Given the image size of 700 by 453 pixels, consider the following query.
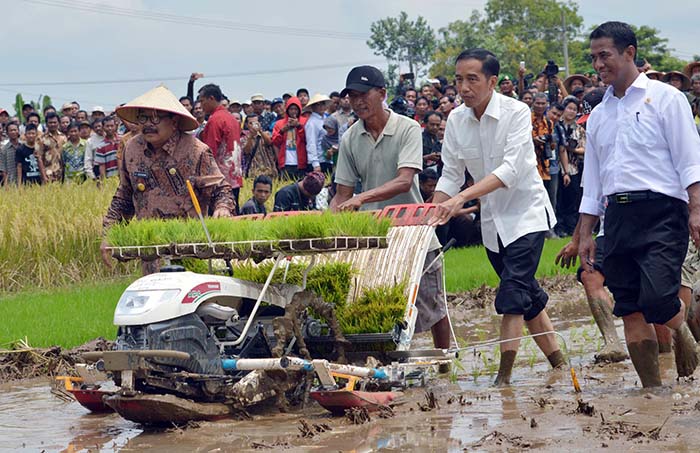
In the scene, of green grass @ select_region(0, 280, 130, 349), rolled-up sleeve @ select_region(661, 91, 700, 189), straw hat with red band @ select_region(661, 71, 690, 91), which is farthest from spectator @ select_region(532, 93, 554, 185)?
rolled-up sleeve @ select_region(661, 91, 700, 189)

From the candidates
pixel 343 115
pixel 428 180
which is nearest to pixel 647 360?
pixel 428 180

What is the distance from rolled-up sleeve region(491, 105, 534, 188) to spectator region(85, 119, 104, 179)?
39.2 ft

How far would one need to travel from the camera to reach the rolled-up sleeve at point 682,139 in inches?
265

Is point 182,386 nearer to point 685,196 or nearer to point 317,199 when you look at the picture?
point 685,196

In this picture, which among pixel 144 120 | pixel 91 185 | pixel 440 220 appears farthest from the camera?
pixel 91 185

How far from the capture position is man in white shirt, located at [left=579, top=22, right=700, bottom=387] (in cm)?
683

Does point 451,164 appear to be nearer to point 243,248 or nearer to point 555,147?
point 243,248

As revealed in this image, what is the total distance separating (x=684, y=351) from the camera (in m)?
Answer: 7.50

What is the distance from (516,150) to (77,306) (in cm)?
642

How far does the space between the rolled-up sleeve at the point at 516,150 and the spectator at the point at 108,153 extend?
11356 millimetres

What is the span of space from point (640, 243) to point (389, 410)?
1755 millimetres

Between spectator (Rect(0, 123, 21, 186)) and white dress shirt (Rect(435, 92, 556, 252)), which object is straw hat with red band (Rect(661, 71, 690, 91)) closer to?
white dress shirt (Rect(435, 92, 556, 252))

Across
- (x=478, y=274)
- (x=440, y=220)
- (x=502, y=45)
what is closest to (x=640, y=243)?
(x=440, y=220)

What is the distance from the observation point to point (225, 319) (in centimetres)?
700
